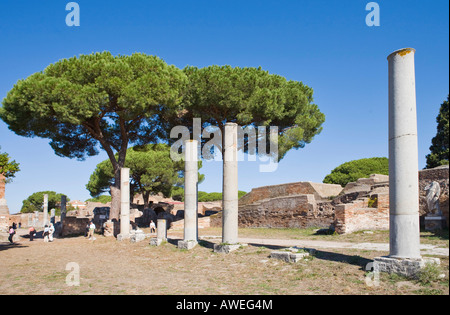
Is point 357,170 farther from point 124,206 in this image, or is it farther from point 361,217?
point 124,206

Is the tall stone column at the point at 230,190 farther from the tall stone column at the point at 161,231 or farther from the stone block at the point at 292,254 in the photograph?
the tall stone column at the point at 161,231

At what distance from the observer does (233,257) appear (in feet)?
32.4

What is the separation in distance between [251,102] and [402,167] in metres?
13.7

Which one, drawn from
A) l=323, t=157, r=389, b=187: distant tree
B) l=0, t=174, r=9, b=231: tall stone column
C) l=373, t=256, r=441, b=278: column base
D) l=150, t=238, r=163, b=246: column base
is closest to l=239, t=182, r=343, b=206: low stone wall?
l=150, t=238, r=163, b=246: column base

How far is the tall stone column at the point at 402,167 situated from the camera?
20.8 ft

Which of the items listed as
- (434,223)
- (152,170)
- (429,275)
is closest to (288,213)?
(434,223)

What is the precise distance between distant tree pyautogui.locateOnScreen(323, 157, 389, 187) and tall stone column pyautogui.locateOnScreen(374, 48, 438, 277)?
3085 centimetres

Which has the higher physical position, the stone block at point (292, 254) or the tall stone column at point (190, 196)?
the tall stone column at point (190, 196)

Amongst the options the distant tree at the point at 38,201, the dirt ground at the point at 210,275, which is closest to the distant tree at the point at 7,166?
the dirt ground at the point at 210,275

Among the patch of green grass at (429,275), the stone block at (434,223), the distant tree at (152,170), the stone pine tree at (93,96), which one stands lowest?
the patch of green grass at (429,275)

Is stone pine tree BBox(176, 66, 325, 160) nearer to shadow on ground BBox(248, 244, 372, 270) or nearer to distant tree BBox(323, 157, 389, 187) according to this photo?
shadow on ground BBox(248, 244, 372, 270)

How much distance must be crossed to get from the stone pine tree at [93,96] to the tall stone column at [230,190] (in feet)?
24.8

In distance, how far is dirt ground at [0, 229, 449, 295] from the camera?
20.1ft
